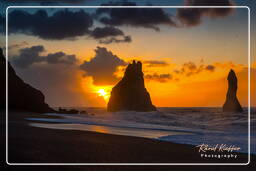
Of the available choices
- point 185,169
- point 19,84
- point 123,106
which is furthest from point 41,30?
point 19,84

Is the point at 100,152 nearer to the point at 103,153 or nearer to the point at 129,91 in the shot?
the point at 103,153

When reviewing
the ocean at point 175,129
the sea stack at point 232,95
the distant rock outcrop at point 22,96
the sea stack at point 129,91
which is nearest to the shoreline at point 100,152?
the ocean at point 175,129

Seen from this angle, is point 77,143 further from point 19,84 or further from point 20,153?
point 19,84

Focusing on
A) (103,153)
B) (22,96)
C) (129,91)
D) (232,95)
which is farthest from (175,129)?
(22,96)

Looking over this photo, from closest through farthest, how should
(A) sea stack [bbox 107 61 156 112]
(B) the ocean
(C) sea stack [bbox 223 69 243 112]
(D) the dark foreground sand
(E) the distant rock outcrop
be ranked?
(D) the dark foreground sand, (B) the ocean, (C) sea stack [bbox 223 69 243 112], (A) sea stack [bbox 107 61 156 112], (E) the distant rock outcrop

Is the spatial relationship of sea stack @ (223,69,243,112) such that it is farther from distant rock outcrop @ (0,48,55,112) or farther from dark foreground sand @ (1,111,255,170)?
distant rock outcrop @ (0,48,55,112)

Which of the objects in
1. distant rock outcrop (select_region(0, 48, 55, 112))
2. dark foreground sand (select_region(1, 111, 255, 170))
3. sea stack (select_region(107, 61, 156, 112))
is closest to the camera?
dark foreground sand (select_region(1, 111, 255, 170))

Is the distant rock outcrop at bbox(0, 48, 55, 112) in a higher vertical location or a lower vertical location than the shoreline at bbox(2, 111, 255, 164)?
higher

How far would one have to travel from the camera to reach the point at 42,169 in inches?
332

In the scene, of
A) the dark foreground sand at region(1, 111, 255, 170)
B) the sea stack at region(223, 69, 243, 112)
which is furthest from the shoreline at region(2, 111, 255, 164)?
the sea stack at region(223, 69, 243, 112)

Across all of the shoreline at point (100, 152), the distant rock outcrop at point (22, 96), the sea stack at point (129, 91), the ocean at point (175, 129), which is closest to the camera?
the shoreline at point (100, 152)

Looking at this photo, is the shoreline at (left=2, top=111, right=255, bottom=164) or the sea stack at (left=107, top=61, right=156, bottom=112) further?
the sea stack at (left=107, top=61, right=156, bottom=112)

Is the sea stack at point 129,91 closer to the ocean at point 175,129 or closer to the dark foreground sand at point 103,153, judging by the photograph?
the ocean at point 175,129

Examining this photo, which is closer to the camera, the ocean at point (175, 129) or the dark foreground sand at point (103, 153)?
the dark foreground sand at point (103, 153)
